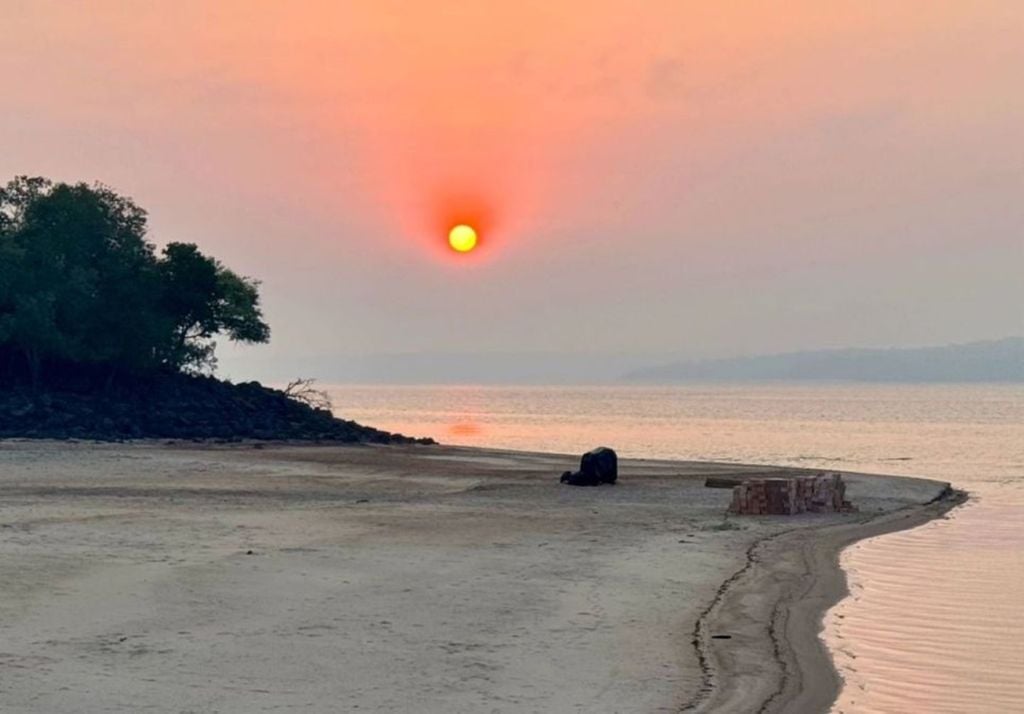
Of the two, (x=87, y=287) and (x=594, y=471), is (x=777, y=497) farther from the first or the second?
(x=87, y=287)

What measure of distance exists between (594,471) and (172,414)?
105 ft

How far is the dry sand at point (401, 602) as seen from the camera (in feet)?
40.8

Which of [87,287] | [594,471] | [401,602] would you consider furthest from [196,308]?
[401,602]

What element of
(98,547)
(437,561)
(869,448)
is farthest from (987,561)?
(869,448)

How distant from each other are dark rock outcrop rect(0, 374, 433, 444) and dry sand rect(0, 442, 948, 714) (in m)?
26.3

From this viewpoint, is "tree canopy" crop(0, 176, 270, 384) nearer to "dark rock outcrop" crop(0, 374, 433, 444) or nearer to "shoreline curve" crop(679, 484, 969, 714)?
"dark rock outcrop" crop(0, 374, 433, 444)

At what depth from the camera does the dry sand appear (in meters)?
12.4

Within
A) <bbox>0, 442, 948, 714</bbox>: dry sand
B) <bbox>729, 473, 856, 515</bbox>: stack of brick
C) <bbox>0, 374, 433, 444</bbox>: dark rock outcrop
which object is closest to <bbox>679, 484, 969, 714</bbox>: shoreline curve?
<bbox>0, 442, 948, 714</bbox>: dry sand

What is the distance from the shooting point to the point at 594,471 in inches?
1596

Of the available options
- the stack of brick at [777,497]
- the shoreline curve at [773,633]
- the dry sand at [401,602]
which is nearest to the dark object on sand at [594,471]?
the dry sand at [401,602]

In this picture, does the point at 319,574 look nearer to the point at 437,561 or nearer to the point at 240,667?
the point at 437,561

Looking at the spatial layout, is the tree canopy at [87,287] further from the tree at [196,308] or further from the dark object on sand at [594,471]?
the dark object on sand at [594,471]

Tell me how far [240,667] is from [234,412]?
57.6 metres

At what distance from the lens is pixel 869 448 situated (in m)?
85.4
